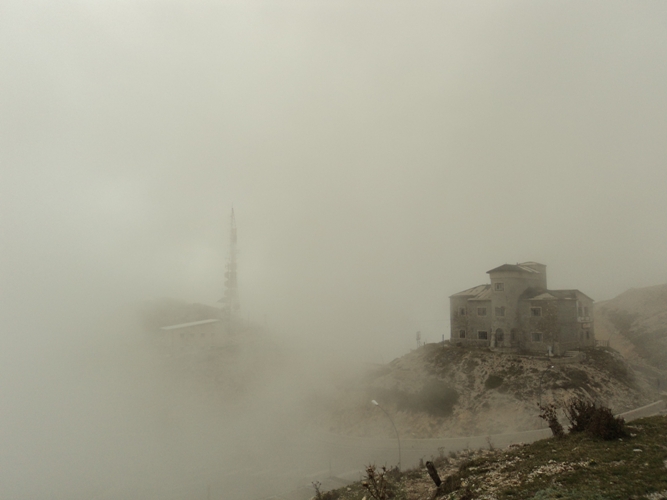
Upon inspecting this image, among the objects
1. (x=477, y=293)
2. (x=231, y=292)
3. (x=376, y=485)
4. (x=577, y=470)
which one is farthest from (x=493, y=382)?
(x=231, y=292)

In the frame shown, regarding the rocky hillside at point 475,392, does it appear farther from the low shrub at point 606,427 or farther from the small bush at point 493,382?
the low shrub at point 606,427

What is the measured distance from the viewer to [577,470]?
18781mm

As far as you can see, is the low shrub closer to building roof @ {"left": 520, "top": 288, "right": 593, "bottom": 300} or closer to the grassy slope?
the grassy slope

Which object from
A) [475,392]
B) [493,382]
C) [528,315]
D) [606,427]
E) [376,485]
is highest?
[528,315]

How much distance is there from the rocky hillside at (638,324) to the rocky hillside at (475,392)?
19848 millimetres

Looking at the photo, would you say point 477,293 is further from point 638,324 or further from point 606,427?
point 606,427

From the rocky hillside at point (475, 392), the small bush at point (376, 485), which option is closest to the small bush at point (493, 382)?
the rocky hillside at point (475, 392)

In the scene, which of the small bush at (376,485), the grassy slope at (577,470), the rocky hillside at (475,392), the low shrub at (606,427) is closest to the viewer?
the grassy slope at (577,470)

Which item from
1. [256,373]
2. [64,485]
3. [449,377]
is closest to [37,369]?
[64,485]

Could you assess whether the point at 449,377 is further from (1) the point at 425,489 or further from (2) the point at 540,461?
(2) the point at 540,461

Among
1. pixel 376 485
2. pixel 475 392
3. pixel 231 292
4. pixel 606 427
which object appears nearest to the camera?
pixel 606 427

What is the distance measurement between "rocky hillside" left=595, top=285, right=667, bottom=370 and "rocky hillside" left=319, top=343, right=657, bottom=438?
1985 cm

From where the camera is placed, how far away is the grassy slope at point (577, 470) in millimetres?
16438

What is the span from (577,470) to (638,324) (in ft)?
294
